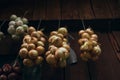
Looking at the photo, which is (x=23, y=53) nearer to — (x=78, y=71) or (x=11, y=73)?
(x=11, y=73)

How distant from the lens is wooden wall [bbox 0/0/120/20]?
2.23 meters

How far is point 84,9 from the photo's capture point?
91.6 inches

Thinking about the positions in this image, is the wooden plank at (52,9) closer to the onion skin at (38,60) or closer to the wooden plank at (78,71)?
the wooden plank at (78,71)

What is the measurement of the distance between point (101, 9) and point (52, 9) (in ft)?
1.21

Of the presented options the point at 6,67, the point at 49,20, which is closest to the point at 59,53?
the point at 6,67

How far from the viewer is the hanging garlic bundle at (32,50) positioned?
169cm

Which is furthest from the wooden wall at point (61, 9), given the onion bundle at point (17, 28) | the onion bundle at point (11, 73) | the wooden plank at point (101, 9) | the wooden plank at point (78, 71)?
the onion bundle at point (11, 73)

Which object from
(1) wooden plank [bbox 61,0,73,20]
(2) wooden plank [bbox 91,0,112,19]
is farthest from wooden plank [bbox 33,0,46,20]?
(2) wooden plank [bbox 91,0,112,19]

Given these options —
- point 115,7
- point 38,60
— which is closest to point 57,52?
point 38,60

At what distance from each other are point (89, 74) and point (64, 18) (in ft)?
1.71

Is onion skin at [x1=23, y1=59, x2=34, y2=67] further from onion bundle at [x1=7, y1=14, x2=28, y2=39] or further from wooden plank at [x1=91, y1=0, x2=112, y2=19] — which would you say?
wooden plank at [x1=91, y1=0, x2=112, y2=19]

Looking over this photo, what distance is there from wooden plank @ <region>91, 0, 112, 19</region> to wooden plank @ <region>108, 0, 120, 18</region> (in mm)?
31

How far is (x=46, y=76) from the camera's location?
1850 mm

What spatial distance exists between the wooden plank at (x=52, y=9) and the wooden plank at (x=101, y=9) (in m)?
0.28
